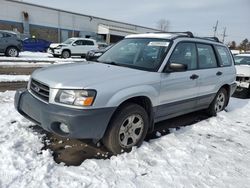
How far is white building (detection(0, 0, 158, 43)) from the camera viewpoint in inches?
1318

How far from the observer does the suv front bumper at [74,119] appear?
317 cm

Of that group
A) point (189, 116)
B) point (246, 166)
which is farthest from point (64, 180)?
point (189, 116)

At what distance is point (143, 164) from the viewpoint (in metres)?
3.50

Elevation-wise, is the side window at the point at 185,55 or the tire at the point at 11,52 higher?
the side window at the point at 185,55

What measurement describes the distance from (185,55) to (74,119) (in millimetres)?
2544

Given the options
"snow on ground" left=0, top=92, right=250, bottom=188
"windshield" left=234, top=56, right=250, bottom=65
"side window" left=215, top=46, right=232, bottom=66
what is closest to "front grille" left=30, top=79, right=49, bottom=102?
"snow on ground" left=0, top=92, right=250, bottom=188

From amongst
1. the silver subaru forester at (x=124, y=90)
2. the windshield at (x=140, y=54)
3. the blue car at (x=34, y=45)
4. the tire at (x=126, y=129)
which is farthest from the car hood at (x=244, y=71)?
the blue car at (x=34, y=45)

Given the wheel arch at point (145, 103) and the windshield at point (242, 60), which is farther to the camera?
the windshield at point (242, 60)

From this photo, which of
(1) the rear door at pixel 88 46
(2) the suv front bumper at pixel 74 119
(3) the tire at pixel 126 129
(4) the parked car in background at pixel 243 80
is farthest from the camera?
(1) the rear door at pixel 88 46

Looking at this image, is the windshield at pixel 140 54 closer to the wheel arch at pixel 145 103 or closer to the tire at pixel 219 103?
the wheel arch at pixel 145 103

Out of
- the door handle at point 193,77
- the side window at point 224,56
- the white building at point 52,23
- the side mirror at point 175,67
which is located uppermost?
the white building at point 52,23

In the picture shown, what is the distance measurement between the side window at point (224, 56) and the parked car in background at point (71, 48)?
626 inches

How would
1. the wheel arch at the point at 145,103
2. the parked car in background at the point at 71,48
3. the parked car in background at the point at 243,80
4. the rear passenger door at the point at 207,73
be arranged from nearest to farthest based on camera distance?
the wheel arch at the point at 145,103 < the rear passenger door at the point at 207,73 < the parked car in background at the point at 243,80 < the parked car in background at the point at 71,48

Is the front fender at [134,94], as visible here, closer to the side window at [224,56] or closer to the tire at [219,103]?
the tire at [219,103]
